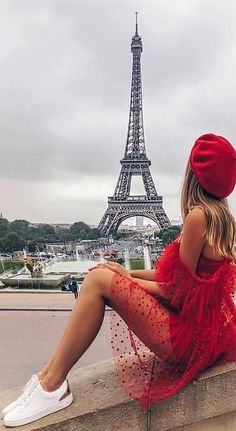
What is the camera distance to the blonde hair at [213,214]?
7.90ft

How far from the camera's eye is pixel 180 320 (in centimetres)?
238

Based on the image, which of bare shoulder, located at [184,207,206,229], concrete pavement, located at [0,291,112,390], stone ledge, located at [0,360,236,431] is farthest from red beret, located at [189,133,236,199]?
concrete pavement, located at [0,291,112,390]

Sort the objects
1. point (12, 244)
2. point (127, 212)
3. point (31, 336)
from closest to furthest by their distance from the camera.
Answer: point (31, 336), point (12, 244), point (127, 212)

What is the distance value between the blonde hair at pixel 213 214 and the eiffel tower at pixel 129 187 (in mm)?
53097

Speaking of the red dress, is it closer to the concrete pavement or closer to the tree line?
the concrete pavement

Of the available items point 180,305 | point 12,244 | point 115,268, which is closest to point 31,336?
point 115,268

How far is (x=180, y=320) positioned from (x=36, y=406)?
31.0 inches

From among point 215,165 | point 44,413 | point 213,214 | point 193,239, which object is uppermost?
point 215,165

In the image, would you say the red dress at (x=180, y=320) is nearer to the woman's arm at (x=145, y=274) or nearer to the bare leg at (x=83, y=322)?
the bare leg at (x=83, y=322)

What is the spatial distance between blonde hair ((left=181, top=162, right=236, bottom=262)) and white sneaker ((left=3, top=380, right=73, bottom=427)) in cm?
102

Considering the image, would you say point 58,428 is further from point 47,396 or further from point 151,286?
point 151,286

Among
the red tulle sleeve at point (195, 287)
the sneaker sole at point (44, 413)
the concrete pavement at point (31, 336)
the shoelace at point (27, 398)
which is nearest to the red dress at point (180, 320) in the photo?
the red tulle sleeve at point (195, 287)

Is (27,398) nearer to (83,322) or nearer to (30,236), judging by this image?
(83,322)

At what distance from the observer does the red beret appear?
8.03ft
